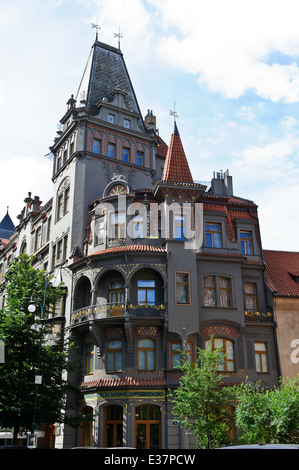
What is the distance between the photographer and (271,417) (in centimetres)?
1930

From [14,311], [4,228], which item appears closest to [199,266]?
[14,311]

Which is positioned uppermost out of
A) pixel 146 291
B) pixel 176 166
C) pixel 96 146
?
pixel 96 146

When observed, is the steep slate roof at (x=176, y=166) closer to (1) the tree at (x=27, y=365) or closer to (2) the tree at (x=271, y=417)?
(1) the tree at (x=27, y=365)

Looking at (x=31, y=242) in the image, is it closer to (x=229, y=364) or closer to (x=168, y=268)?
(x=168, y=268)

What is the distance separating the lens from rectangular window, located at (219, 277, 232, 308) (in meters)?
33.1

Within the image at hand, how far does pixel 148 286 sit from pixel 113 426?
9.25 m

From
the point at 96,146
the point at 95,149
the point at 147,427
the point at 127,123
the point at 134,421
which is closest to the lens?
the point at 134,421

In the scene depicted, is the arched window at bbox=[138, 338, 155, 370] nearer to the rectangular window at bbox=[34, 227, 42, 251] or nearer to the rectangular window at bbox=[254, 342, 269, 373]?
the rectangular window at bbox=[254, 342, 269, 373]

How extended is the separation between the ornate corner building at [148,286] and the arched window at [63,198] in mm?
190

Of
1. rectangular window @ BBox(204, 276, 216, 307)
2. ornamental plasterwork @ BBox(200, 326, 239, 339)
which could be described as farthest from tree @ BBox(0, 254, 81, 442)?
rectangular window @ BBox(204, 276, 216, 307)

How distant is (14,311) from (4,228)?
5485 cm

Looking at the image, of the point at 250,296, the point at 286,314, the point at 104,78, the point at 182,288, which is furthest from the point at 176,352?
the point at 104,78

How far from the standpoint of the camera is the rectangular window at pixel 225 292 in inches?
1302

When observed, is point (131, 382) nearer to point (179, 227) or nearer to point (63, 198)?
point (179, 227)
